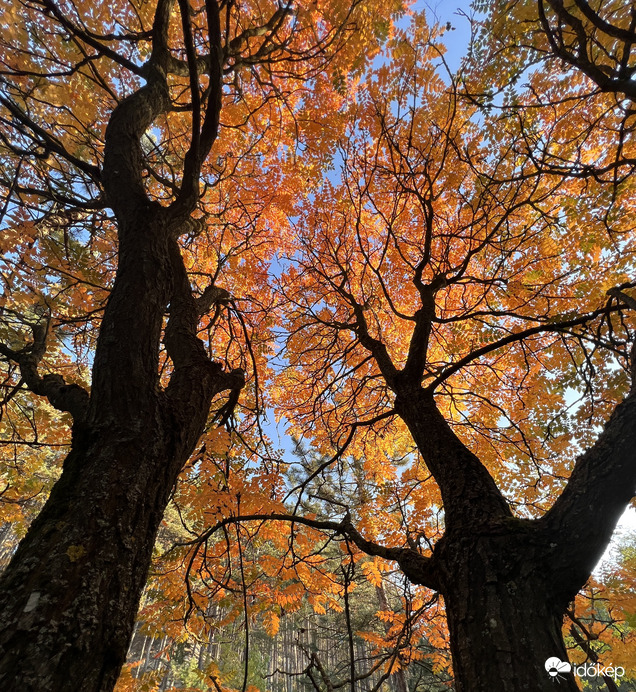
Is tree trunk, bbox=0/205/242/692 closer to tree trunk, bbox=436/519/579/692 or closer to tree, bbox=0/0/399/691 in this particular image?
tree, bbox=0/0/399/691

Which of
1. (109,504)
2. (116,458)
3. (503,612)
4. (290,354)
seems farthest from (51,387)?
(290,354)

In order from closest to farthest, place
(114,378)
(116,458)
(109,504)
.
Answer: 1. (109,504)
2. (116,458)
3. (114,378)

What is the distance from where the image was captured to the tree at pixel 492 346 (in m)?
1.60

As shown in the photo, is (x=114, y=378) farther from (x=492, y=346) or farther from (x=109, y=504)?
(x=492, y=346)

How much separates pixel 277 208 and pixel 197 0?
3.31 m

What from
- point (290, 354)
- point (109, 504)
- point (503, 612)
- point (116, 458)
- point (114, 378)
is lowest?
point (503, 612)

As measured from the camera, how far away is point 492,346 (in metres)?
2.32

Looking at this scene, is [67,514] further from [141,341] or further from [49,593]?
[141,341]

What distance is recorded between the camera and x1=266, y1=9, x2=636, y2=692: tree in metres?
1.60

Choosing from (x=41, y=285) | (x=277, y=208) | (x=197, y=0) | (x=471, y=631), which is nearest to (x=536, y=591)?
(x=471, y=631)

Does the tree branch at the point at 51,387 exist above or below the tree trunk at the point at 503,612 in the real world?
above

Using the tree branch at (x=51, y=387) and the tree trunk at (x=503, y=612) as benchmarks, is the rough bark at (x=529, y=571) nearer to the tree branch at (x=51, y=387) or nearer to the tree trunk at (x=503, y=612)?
the tree trunk at (x=503, y=612)

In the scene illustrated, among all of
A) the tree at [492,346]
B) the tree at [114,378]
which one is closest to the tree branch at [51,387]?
the tree at [114,378]

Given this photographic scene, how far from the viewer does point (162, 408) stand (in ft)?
6.42
